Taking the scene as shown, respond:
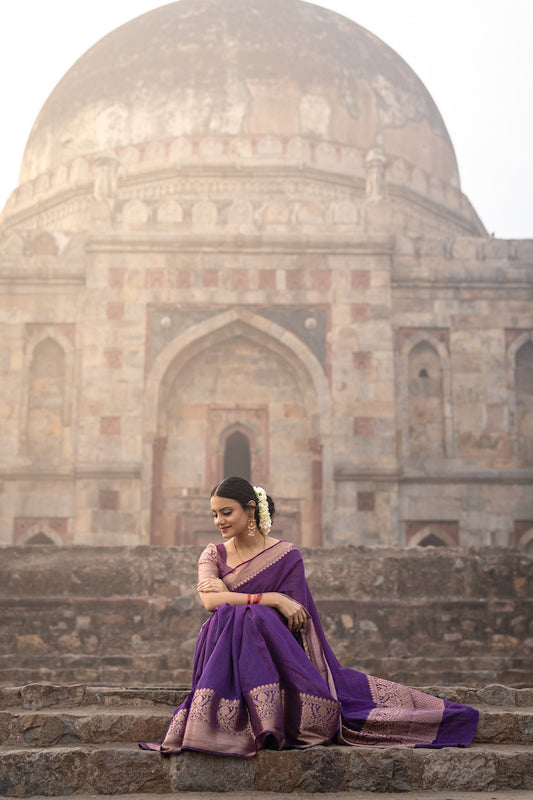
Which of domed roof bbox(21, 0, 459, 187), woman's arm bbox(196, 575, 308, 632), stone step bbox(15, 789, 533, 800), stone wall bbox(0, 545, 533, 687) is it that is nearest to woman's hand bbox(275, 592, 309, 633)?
woman's arm bbox(196, 575, 308, 632)

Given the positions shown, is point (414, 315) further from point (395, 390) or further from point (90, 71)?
point (90, 71)

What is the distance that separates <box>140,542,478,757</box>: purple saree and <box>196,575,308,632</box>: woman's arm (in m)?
0.04

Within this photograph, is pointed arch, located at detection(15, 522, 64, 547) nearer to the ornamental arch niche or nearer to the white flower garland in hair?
the ornamental arch niche

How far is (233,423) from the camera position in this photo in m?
12.9

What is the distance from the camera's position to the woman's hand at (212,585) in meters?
3.76

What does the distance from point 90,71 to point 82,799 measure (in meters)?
17.0

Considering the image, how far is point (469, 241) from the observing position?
1355 cm

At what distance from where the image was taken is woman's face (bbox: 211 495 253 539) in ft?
12.7

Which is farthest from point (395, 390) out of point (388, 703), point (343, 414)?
point (388, 703)

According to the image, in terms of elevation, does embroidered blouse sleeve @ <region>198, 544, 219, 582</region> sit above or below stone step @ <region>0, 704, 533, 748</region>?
above

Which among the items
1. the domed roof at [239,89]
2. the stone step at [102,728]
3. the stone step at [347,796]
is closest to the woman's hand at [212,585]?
the stone step at [102,728]

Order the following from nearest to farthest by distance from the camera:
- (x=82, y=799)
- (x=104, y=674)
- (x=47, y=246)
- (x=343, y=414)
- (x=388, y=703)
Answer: (x=82, y=799), (x=388, y=703), (x=104, y=674), (x=343, y=414), (x=47, y=246)

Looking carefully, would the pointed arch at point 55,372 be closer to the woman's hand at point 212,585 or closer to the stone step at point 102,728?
the stone step at point 102,728

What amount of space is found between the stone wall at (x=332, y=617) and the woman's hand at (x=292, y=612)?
3341mm
